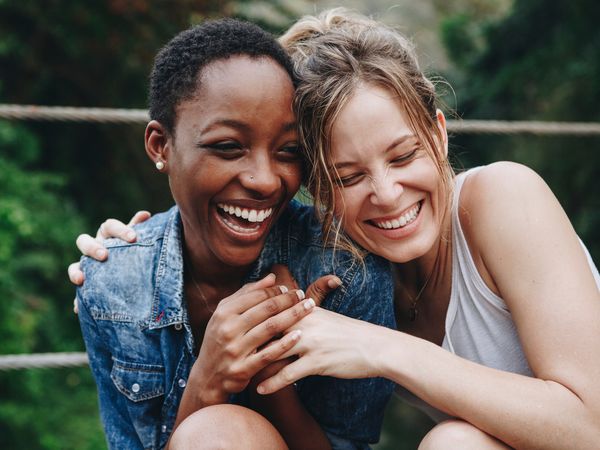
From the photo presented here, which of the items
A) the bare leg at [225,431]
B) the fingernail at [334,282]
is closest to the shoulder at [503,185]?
the fingernail at [334,282]

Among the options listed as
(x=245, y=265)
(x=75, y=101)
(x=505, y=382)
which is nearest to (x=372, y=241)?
Result: (x=245, y=265)

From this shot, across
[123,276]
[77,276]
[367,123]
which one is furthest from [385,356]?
[77,276]

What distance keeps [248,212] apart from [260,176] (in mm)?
108

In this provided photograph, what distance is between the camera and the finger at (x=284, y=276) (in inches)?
68.7

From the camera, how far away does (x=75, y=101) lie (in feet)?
15.6

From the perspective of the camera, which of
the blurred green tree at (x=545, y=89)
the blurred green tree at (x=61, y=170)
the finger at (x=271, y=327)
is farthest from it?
the blurred green tree at (x=545, y=89)

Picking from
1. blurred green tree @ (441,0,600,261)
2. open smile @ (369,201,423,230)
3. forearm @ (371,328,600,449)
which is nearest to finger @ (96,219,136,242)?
open smile @ (369,201,423,230)

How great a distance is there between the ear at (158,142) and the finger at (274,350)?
1.81 feet

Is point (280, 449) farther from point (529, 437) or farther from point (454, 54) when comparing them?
point (454, 54)

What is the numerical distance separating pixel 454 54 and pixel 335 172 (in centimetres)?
584

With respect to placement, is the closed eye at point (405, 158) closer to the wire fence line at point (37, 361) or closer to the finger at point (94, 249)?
the finger at point (94, 249)

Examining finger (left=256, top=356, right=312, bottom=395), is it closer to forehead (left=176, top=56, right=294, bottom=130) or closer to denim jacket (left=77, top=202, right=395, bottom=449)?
denim jacket (left=77, top=202, right=395, bottom=449)

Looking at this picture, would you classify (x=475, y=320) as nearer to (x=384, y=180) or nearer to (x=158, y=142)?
(x=384, y=180)

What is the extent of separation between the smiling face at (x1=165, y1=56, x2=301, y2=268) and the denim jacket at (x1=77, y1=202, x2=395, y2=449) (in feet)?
0.53
